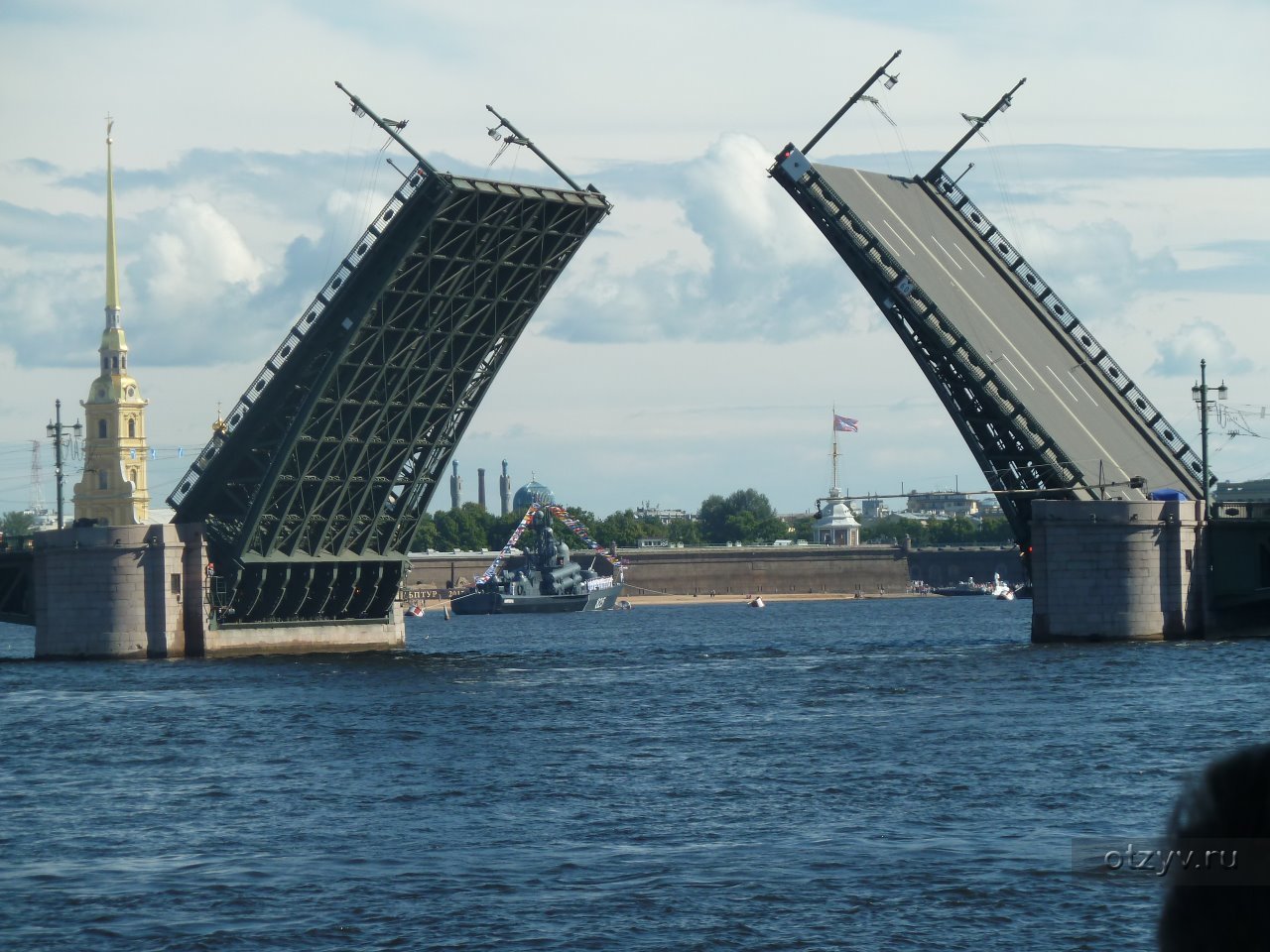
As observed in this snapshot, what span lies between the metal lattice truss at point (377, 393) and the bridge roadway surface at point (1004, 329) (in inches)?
293

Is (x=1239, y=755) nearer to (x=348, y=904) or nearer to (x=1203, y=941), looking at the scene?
(x=1203, y=941)

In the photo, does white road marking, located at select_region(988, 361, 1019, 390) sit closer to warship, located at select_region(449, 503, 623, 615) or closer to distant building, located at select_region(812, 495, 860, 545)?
warship, located at select_region(449, 503, 623, 615)

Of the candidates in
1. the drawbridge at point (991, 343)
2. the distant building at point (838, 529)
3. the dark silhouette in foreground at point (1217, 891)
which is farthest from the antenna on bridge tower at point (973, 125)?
the distant building at point (838, 529)

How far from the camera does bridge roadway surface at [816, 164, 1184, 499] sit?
4484cm

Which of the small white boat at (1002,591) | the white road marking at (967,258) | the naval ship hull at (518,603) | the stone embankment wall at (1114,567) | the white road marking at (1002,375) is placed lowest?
the small white boat at (1002,591)

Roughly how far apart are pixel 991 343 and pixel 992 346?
4.0 inches

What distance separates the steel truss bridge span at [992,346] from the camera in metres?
44.1

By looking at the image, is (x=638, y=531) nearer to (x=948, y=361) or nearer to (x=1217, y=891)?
(x=948, y=361)

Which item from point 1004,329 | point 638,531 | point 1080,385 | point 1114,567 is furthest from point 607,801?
point 638,531

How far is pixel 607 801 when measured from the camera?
2145 centimetres

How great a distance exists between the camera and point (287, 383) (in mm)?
45844

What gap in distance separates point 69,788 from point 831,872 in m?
12.3

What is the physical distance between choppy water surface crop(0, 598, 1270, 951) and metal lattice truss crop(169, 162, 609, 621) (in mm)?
6524

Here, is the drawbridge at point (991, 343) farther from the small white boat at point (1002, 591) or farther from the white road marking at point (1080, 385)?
the small white boat at point (1002, 591)
